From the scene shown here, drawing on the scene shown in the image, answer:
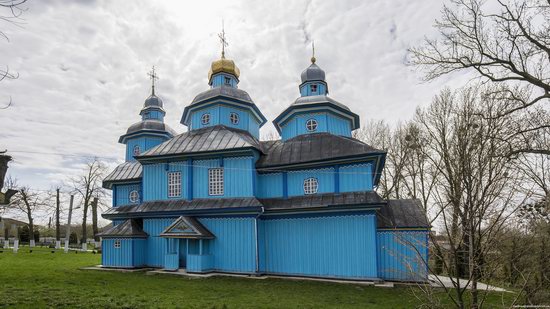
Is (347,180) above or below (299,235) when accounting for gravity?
above

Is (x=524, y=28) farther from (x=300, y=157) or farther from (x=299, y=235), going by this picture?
(x=299, y=235)

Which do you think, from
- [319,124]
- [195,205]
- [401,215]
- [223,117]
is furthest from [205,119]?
[401,215]

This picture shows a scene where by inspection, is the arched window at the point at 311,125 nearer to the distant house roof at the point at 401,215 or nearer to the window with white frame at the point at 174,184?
the distant house roof at the point at 401,215

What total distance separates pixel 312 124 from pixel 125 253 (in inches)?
455

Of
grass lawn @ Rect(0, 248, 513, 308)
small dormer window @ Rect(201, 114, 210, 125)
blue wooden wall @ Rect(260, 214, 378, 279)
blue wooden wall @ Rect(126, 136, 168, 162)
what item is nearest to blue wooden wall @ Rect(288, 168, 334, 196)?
blue wooden wall @ Rect(260, 214, 378, 279)

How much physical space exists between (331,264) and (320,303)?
4.91 meters

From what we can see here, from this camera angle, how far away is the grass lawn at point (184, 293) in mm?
9666

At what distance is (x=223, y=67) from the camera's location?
2161 centimetres

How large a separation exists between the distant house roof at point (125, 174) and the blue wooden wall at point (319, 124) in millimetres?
9593

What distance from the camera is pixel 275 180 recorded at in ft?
58.2

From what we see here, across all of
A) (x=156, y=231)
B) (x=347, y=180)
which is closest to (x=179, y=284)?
(x=156, y=231)

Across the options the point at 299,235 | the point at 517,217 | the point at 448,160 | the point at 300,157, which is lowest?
the point at 299,235

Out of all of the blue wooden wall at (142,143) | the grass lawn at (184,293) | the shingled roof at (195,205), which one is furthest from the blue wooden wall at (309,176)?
the blue wooden wall at (142,143)

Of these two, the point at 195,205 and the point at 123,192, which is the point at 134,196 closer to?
the point at 123,192
